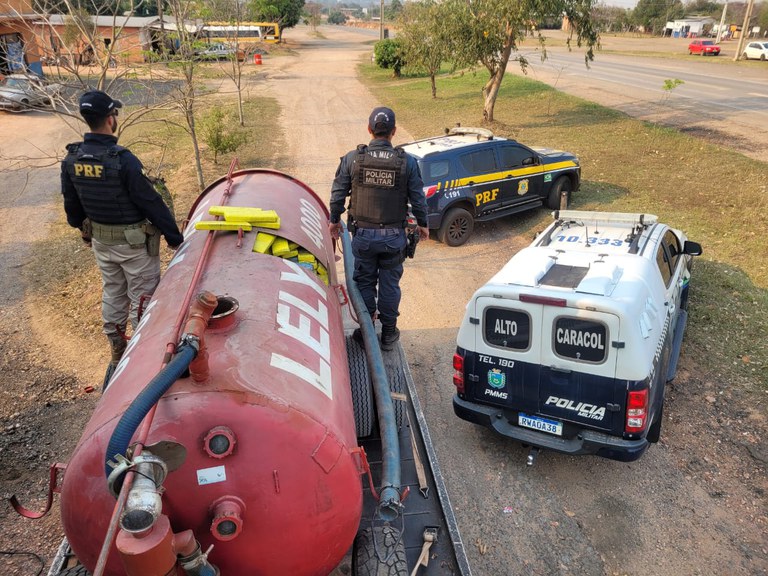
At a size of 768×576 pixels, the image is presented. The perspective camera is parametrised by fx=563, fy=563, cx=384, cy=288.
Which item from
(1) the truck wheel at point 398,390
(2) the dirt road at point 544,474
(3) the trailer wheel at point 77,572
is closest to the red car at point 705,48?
(2) the dirt road at point 544,474

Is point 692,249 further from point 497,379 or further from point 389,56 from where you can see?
point 389,56

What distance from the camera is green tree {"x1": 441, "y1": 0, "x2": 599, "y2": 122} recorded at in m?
15.6

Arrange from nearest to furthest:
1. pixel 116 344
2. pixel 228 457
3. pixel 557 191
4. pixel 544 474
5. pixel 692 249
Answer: pixel 228 457
pixel 544 474
pixel 116 344
pixel 692 249
pixel 557 191

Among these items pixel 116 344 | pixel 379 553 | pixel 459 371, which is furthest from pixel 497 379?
pixel 116 344

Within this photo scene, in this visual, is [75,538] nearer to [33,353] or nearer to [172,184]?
[33,353]

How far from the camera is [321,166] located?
15906 mm

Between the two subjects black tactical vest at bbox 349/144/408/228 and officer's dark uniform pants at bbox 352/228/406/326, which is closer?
black tactical vest at bbox 349/144/408/228

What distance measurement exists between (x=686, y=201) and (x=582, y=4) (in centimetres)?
728

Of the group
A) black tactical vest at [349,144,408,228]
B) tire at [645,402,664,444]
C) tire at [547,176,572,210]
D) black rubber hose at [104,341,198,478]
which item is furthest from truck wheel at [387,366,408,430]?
tire at [547,176,572,210]

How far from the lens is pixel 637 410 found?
4.64 meters

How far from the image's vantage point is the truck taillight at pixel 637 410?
4609 millimetres

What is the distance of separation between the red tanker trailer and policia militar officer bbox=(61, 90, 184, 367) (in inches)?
59.7

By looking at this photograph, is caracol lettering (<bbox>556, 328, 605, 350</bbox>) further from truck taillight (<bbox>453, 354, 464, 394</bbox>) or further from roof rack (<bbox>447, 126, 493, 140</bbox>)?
roof rack (<bbox>447, 126, 493, 140</bbox>)

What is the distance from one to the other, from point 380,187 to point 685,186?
10122 millimetres
